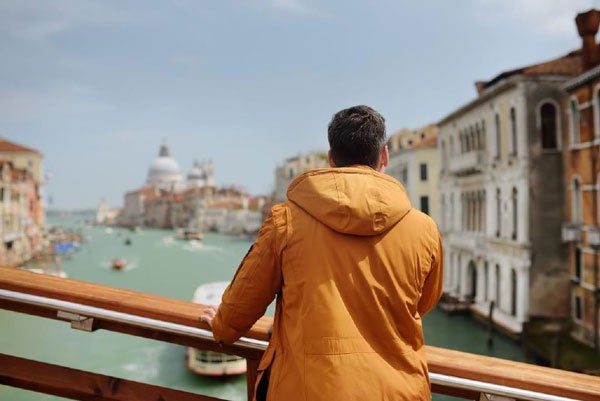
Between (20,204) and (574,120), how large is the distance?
24.1 m

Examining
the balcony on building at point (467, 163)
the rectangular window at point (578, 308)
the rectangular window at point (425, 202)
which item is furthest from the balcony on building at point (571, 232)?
the rectangular window at point (425, 202)

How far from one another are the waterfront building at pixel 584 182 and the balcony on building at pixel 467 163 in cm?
232

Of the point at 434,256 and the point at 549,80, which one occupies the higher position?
the point at 549,80

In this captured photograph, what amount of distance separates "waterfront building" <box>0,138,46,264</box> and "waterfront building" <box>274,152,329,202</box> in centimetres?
1515

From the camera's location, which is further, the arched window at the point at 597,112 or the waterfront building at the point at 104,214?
the waterfront building at the point at 104,214

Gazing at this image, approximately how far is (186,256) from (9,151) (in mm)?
12768

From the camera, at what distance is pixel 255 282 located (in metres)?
0.92

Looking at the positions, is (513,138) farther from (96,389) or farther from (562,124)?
(96,389)

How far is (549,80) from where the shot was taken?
10602 mm

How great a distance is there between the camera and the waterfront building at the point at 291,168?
35.1 metres

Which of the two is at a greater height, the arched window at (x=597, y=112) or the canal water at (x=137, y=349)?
the arched window at (x=597, y=112)

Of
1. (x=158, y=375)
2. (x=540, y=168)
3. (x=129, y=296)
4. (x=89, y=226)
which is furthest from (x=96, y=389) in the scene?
(x=89, y=226)

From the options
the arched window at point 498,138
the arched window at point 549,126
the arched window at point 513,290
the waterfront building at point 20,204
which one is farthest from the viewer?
the waterfront building at point 20,204

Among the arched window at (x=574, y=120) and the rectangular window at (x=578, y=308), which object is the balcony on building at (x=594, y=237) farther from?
the arched window at (x=574, y=120)
